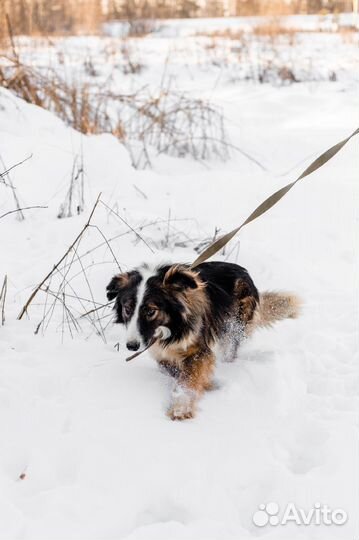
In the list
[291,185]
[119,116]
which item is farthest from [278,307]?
[119,116]

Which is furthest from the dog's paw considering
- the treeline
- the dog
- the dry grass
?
the treeline

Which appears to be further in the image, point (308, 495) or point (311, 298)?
point (311, 298)

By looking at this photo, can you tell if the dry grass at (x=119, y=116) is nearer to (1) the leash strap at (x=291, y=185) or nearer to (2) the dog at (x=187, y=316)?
(2) the dog at (x=187, y=316)

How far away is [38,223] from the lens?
5387 mm

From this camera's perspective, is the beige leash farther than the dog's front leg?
No

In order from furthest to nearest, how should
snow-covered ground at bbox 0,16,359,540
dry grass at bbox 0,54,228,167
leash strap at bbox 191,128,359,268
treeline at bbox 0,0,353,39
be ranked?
1. treeline at bbox 0,0,353,39
2. dry grass at bbox 0,54,228,167
3. snow-covered ground at bbox 0,16,359,540
4. leash strap at bbox 191,128,359,268

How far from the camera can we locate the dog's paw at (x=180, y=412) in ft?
9.57

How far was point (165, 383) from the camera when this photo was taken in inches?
130

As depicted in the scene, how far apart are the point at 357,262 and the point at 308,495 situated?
3.00 m

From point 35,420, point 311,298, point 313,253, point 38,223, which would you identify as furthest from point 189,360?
point 38,223

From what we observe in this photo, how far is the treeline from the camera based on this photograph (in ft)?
37.5

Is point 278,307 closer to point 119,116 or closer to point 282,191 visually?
point 282,191

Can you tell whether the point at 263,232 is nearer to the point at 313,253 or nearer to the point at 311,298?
the point at 313,253

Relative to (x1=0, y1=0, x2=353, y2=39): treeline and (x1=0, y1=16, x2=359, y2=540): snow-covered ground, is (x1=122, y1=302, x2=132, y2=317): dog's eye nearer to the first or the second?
(x1=0, y1=16, x2=359, y2=540): snow-covered ground
